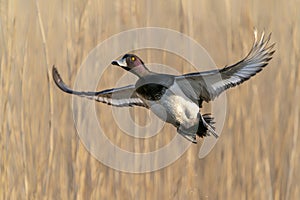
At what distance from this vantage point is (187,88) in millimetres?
787

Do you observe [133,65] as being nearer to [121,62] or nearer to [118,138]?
[121,62]

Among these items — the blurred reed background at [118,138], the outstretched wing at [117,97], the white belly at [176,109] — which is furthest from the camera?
the blurred reed background at [118,138]

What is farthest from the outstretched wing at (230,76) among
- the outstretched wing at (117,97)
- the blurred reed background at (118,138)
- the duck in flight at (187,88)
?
the blurred reed background at (118,138)

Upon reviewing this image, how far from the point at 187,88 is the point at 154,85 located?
0.14ft

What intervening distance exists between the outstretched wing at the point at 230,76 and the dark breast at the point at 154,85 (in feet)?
0.08

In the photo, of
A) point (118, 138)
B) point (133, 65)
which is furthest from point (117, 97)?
point (118, 138)

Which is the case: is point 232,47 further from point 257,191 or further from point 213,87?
point 213,87

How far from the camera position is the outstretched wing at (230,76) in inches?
30.9

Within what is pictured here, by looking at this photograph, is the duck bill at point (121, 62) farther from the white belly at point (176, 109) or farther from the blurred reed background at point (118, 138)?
the blurred reed background at point (118, 138)

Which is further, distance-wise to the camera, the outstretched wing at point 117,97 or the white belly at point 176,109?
the outstretched wing at point 117,97

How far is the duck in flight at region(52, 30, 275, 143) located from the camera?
0.74 meters

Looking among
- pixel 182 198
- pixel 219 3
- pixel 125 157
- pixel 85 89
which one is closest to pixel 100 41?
pixel 85 89

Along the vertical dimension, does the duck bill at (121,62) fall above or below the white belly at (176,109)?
above

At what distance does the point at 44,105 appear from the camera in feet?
4.55
